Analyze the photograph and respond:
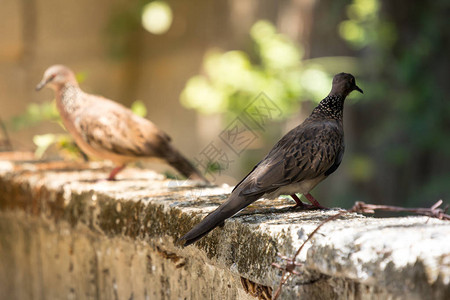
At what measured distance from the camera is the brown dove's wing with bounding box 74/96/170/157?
399 centimetres

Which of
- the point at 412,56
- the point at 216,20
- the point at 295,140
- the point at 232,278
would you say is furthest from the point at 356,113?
the point at 232,278

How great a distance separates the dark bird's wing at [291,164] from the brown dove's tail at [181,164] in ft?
3.80

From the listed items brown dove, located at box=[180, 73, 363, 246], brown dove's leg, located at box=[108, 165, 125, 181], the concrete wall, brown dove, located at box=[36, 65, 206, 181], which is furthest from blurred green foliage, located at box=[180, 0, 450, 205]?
brown dove, located at box=[180, 73, 363, 246]

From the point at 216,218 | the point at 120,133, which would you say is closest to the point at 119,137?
the point at 120,133

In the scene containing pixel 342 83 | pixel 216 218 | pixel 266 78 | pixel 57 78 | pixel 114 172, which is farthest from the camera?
pixel 266 78

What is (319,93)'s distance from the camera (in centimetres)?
704

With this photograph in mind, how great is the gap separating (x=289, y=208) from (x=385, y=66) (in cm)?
600

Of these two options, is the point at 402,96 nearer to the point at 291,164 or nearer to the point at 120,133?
the point at 120,133

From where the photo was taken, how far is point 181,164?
3.95 meters

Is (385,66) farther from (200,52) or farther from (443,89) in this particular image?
(200,52)

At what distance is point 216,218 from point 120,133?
6.16 ft

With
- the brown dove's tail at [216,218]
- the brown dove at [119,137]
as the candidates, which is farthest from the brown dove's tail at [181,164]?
the brown dove's tail at [216,218]

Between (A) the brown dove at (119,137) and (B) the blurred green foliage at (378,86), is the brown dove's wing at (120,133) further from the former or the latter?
(B) the blurred green foliage at (378,86)

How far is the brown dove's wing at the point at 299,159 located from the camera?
252 cm
